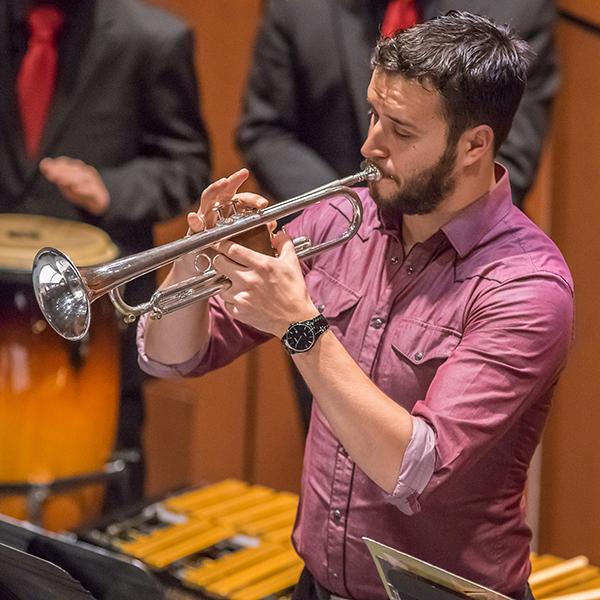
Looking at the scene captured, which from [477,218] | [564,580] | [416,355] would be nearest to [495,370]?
[416,355]

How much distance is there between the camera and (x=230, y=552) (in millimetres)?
2992

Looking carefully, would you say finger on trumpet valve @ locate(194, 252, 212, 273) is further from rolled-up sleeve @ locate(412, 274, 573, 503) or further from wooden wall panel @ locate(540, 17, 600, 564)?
wooden wall panel @ locate(540, 17, 600, 564)

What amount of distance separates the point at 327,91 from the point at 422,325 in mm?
1377

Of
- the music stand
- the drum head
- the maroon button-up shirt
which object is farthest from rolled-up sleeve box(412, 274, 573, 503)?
the drum head

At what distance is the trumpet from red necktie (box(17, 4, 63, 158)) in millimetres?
1586

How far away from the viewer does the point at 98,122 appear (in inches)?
145

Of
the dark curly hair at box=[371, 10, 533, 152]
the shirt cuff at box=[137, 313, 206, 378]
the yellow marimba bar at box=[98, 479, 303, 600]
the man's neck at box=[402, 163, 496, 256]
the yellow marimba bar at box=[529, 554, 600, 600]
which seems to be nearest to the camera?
the dark curly hair at box=[371, 10, 533, 152]

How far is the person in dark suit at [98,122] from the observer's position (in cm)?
365

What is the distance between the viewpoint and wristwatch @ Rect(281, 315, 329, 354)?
1.92 meters

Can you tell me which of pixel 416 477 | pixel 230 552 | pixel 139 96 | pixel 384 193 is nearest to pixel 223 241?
pixel 384 193

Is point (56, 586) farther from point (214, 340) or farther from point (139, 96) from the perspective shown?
point (139, 96)

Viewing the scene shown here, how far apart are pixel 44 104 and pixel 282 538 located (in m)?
1.43

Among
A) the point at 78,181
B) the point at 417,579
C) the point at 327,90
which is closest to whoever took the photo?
the point at 417,579

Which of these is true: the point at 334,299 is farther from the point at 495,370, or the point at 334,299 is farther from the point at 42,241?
the point at 42,241
